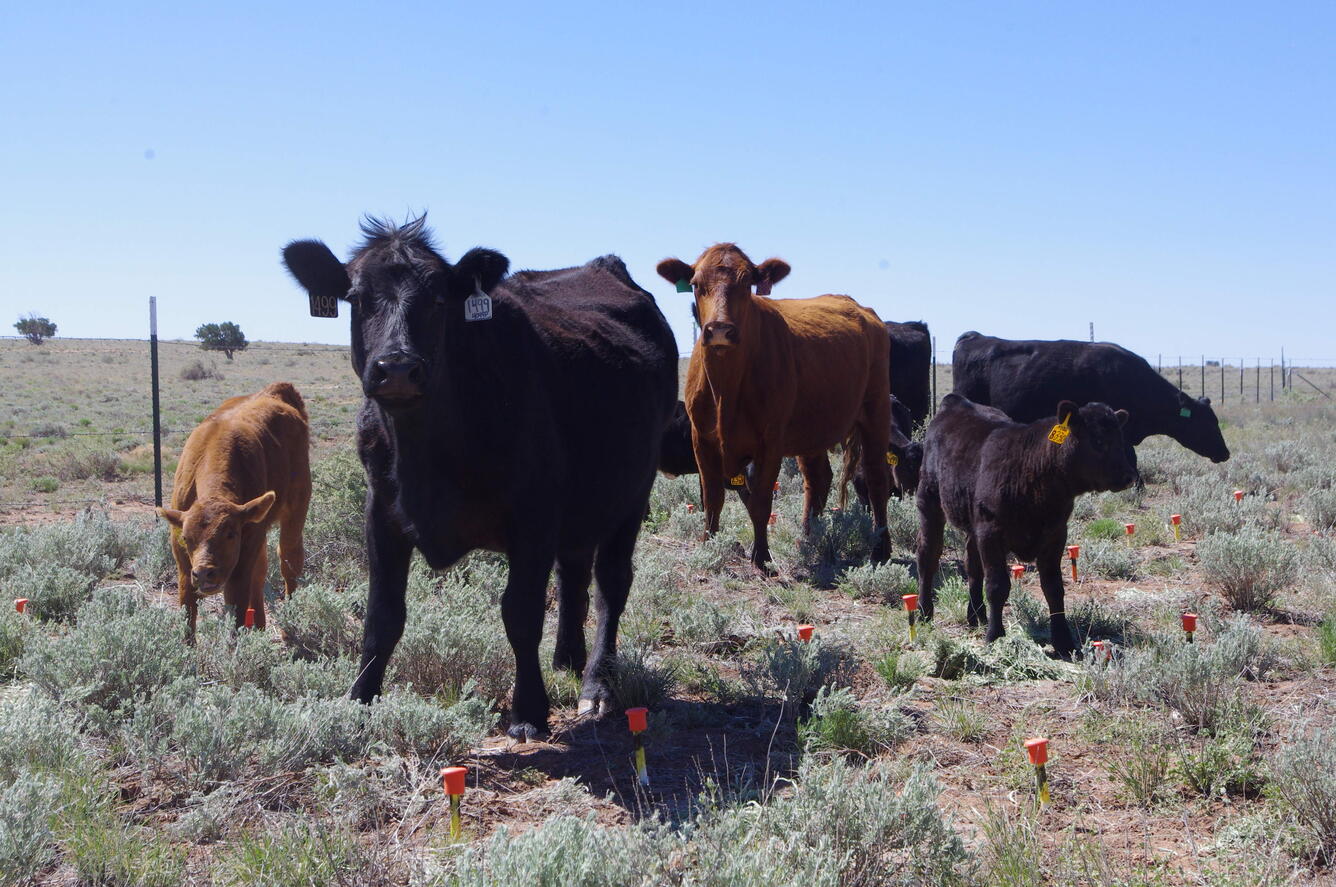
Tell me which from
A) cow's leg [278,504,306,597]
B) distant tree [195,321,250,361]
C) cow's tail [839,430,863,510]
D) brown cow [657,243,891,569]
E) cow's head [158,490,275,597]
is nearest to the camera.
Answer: cow's head [158,490,275,597]

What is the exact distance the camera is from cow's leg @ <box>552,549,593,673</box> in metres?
5.83

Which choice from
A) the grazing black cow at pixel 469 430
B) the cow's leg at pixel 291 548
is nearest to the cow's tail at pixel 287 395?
the cow's leg at pixel 291 548

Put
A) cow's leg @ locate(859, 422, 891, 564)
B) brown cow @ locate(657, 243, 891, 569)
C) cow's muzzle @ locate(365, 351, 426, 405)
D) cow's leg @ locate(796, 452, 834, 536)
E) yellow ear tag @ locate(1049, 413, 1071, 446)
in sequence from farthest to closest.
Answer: cow's leg @ locate(796, 452, 834, 536) < cow's leg @ locate(859, 422, 891, 564) < brown cow @ locate(657, 243, 891, 569) < yellow ear tag @ locate(1049, 413, 1071, 446) < cow's muzzle @ locate(365, 351, 426, 405)

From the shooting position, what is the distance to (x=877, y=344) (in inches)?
455

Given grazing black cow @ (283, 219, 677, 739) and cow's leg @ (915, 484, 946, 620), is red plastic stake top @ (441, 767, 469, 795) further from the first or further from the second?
cow's leg @ (915, 484, 946, 620)

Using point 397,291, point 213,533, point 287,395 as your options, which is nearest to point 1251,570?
point 397,291

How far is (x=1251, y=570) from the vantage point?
7.43m

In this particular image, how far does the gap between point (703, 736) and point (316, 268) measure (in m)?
2.69

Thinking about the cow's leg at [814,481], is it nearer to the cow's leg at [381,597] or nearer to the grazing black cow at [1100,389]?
the grazing black cow at [1100,389]

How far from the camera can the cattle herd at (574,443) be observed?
4.66m

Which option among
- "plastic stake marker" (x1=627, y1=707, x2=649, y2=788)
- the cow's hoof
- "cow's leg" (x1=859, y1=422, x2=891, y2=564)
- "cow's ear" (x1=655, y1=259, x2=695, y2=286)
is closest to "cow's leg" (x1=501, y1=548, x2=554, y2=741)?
the cow's hoof

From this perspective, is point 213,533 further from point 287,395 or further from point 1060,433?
point 1060,433

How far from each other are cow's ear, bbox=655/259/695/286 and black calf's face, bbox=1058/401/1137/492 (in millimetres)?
3720

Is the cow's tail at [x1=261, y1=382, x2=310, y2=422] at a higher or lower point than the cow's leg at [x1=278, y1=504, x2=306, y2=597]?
higher
